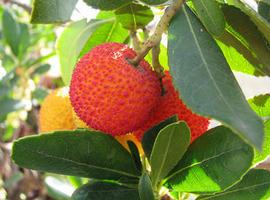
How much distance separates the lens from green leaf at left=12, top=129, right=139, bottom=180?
82 centimetres

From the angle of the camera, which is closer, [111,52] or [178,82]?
[178,82]

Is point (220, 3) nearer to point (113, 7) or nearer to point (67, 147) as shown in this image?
point (113, 7)

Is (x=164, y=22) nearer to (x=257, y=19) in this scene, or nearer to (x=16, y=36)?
(x=257, y=19)

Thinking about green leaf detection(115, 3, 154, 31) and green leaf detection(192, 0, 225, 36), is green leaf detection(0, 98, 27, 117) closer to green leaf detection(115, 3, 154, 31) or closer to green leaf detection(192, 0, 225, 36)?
green leaf detection(115, 3, 154, 31)

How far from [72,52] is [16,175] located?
3.17 ft

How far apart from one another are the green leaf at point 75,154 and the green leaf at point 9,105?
115cm

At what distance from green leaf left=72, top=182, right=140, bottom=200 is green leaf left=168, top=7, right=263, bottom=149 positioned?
0.81 feet

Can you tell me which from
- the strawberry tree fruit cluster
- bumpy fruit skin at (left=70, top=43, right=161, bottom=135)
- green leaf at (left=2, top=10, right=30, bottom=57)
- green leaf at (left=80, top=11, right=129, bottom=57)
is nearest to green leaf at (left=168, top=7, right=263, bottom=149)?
the strawberry tree fruit cluster

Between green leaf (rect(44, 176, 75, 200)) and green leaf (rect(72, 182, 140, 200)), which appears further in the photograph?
green leaf (rect(44, 176, 75, 200))

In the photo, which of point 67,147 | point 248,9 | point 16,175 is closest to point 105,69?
point 67,147

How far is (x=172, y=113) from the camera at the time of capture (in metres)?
0.96

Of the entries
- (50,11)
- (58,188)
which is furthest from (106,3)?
(58,188)

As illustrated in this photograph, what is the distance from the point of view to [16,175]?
205 cm

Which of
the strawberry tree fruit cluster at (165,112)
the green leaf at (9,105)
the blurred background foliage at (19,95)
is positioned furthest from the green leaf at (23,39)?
the strawberry tree fruit cluster at (165,112)
